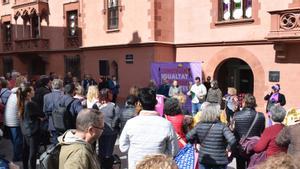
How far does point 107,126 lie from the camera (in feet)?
21.2

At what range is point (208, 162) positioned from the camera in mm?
5004

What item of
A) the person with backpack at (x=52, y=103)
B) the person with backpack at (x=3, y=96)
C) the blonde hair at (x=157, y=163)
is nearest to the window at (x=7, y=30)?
the person with backpack at (x=3, y=96)

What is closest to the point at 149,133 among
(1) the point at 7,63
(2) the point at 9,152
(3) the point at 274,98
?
(2) the point at 9,152

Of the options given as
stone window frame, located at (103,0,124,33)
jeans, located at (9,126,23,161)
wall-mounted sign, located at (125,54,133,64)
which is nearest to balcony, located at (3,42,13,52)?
stone window frame, located at (103,0,124,33)

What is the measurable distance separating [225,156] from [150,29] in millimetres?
12271

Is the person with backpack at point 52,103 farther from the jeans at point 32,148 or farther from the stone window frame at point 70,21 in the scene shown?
the stone window frame at point 70,21

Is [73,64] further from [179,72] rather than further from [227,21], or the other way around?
[227,21]

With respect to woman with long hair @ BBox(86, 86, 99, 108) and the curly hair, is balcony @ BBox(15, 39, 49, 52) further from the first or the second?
the curly hair

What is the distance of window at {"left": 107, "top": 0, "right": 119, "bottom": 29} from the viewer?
18.6 meters

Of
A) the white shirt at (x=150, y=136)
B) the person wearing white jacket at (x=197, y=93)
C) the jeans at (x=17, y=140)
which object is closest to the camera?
the white shirt at (x=150, y=136)

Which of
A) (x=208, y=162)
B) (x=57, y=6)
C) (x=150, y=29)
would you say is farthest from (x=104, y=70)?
(x=208, y=162)

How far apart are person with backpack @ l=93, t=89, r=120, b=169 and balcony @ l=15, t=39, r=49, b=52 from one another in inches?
712

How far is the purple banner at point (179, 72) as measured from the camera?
14303mm

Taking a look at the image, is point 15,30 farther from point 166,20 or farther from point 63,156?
point 63,156
